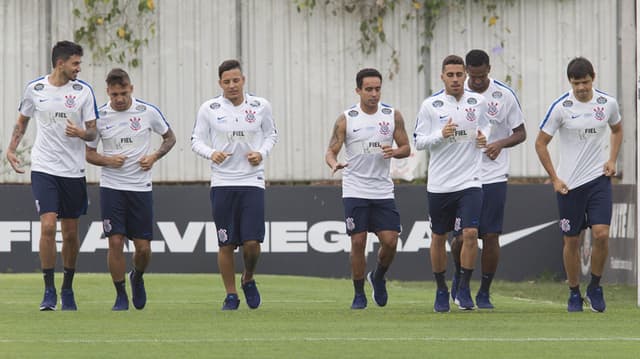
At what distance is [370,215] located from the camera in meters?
15.0

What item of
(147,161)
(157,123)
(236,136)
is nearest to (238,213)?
(236,136)

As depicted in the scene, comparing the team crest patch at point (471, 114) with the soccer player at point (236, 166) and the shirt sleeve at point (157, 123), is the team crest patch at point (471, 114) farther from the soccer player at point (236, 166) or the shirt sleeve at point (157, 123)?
the shirt sleeve at point (157, 123)

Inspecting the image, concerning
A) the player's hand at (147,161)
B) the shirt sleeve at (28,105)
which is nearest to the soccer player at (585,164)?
the player's hand at (147,161)

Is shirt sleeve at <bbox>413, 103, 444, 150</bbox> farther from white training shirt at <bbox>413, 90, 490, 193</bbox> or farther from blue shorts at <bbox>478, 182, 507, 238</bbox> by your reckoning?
blue shorts at <bbox>478, 182, 507, 238</bbox>

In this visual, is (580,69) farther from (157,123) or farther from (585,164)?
(157,123)

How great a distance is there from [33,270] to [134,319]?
10.8m

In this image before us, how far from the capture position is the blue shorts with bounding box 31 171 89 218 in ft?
46.1

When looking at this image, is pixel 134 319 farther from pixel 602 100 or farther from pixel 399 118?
pixel 602 100

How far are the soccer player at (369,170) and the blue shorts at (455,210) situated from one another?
0.86 metres

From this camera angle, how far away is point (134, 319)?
502 inches

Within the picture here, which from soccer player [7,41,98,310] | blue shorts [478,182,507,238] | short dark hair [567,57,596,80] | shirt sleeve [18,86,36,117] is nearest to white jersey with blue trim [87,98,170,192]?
soccer player [7,41,98,310]

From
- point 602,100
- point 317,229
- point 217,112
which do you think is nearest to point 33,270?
point 317,229

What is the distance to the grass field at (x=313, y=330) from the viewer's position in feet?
32.2

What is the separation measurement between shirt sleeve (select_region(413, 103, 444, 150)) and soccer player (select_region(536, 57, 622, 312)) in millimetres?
985
